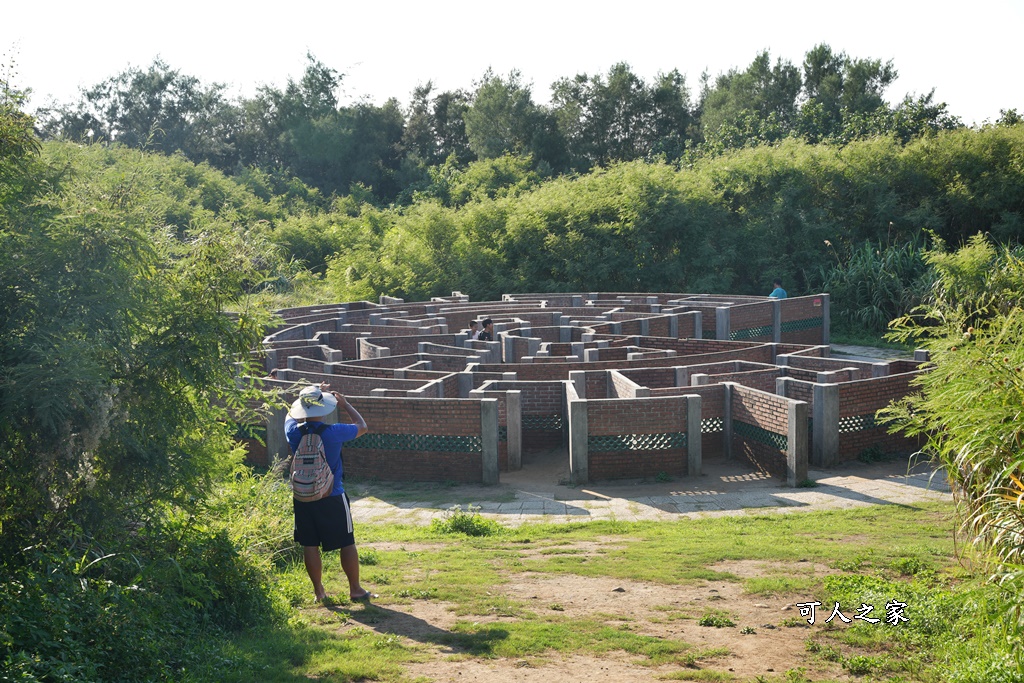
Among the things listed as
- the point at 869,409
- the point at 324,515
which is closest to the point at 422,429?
the point at 324,515

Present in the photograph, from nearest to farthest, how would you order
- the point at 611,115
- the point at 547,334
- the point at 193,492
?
the point at 193,492
the point at 547,334
the point at 611,115

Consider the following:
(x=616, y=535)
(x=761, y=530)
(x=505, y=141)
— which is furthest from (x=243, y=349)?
(x=505, y=141)

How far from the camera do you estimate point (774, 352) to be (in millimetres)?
17000

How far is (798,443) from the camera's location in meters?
12.2

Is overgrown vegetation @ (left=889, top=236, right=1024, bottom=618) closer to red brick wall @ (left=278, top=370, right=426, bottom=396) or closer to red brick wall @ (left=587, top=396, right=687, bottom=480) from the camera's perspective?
red brick wall @ (left=587, top=396, right=687, bottom=480)

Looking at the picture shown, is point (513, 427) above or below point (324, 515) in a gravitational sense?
below

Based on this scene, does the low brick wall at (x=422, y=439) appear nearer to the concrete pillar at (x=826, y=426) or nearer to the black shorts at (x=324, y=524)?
the concrete pillar at (x=826, y=426)

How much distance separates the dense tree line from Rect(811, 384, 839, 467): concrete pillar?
3066cm

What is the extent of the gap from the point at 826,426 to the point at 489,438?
453cm

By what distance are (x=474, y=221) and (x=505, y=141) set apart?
21.2 metres

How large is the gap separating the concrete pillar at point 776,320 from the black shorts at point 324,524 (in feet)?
52.2

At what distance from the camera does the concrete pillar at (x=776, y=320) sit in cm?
2166

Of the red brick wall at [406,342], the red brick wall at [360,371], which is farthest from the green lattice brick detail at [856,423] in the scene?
the red brick wall at [406,342]

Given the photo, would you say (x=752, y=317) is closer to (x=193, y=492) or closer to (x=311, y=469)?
(x=311, y=469)
